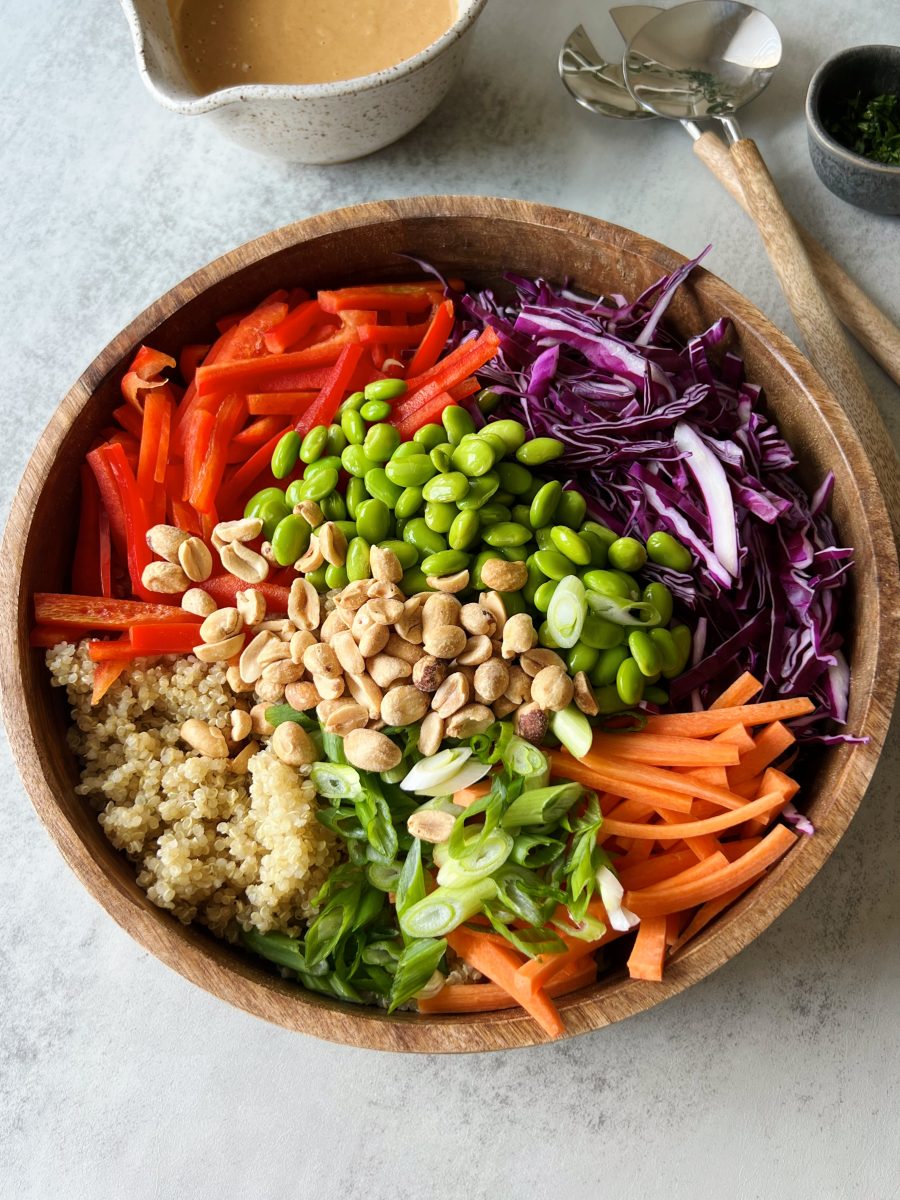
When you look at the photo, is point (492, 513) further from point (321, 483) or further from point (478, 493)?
point (321, 483)

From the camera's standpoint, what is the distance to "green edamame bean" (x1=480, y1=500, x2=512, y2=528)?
2461 mm

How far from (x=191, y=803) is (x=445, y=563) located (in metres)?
0.78

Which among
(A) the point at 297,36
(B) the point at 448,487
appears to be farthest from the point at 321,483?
(A) the point at 297,36

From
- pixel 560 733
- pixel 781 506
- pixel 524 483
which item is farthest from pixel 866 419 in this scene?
pixel 560 733

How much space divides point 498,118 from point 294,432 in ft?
4.32

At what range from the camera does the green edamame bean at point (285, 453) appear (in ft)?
8.50

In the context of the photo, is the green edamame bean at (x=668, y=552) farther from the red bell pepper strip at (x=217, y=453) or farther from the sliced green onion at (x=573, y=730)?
the red bell pepper strip at (x=217, y=453)

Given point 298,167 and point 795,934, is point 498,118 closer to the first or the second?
point 298,167

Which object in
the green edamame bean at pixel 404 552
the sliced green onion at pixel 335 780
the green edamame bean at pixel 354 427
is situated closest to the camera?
the sliced green onion at pixel 335 780

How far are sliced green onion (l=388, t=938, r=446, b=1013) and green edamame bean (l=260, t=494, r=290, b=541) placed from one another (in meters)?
0.99

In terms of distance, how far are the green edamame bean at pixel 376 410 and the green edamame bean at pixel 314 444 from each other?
11 cm

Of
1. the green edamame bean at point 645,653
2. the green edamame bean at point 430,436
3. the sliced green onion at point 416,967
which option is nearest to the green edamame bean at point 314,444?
the green edamame bean at point 430,436

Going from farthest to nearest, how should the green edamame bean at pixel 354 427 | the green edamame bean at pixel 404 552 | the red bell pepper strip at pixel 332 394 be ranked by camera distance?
the red bell pepper strip at pixel 332 394 → the green edamame bean at pixel 354 427 → the green edamame bean at pixel 404 552

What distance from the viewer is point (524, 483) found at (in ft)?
8.28
